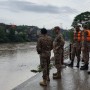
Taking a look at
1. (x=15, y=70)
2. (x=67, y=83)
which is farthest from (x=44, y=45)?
(x=15, y=70)

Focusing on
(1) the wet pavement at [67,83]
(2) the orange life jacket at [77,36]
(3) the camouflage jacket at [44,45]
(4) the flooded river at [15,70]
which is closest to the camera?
(1) the wet pavement at [67,83]

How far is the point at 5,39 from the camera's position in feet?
351

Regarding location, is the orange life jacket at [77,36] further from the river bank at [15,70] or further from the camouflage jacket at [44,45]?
the river bank at [15,70]

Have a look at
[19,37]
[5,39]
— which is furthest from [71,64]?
[19,37]

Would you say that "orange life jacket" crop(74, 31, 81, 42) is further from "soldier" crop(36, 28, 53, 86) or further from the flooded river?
the flooded river

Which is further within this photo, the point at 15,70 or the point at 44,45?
the point at 15,70

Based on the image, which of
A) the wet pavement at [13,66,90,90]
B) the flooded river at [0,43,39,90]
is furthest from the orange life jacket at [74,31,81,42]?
the flooded river at [0,43,39,90]

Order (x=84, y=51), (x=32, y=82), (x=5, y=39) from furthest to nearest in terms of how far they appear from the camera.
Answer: (x=5, y=39)
(x=84, y=51)
(x=32, y=82)

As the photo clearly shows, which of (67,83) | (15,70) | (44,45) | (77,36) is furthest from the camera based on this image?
(15,70)

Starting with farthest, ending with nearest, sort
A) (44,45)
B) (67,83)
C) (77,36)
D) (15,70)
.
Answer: (15,70) < (77,36) < (67,83) < (44,45)

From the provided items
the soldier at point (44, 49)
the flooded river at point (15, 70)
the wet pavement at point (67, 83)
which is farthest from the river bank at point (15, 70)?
the soldier at point (44, 49)

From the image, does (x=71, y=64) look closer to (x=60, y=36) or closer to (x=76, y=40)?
(x=76, y=40)

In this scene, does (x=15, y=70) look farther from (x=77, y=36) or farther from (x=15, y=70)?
(x=77, y=36)

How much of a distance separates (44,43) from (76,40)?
377 cm
